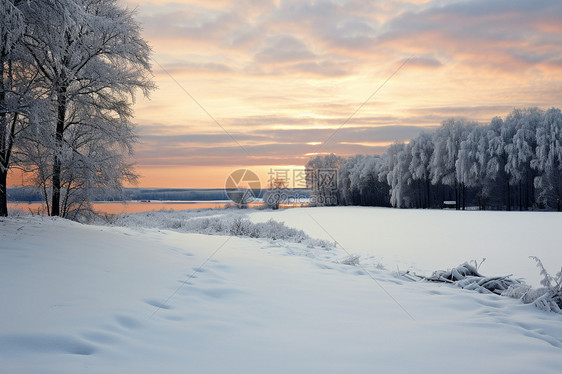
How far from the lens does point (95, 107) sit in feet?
56.4

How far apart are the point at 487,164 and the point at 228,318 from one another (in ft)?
157

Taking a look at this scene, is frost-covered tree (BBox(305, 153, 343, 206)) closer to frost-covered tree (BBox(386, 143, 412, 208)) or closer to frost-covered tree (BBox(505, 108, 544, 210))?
frost-covered tree (BBox(386, 143, 412, 208))

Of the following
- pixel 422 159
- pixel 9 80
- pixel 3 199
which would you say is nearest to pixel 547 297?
pixel 3 199

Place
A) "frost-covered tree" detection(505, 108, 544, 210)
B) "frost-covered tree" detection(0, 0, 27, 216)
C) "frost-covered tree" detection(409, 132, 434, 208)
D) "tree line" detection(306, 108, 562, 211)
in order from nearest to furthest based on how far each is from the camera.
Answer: "frost-covered tree" detection(0, 0, 27, 216) < "tree line" detection(306, 108, 562, 211) < "frost-covered tree" detection(505, 108, 544, 210) < "frost-covered tree" detection(409, 132, 434, 208)

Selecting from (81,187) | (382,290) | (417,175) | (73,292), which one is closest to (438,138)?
(417,175)

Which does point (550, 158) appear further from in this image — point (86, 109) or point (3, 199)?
point (3, 199)

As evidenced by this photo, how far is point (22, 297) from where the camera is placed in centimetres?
392

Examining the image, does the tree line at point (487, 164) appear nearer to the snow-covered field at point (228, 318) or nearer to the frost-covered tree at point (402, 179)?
the frost-covered tree at point (402, 179)

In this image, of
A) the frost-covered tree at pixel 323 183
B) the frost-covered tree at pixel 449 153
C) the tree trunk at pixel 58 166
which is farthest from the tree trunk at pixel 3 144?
the frost-covered tree at pixel 323 183

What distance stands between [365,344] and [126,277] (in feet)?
10.9

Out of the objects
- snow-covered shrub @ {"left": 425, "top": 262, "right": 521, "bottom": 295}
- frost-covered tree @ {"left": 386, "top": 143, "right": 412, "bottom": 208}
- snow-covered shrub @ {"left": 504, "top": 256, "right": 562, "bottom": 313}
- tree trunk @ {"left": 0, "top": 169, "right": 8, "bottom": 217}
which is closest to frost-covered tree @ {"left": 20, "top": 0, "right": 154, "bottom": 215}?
tree trunk @ {"left": 0, "top": 169, "right": 8, "bottom": 217}

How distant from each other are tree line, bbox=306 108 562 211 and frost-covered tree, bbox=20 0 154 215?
4005 cm

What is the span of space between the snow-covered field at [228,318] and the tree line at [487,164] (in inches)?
1706

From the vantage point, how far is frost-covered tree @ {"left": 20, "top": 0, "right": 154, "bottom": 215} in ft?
49.2
